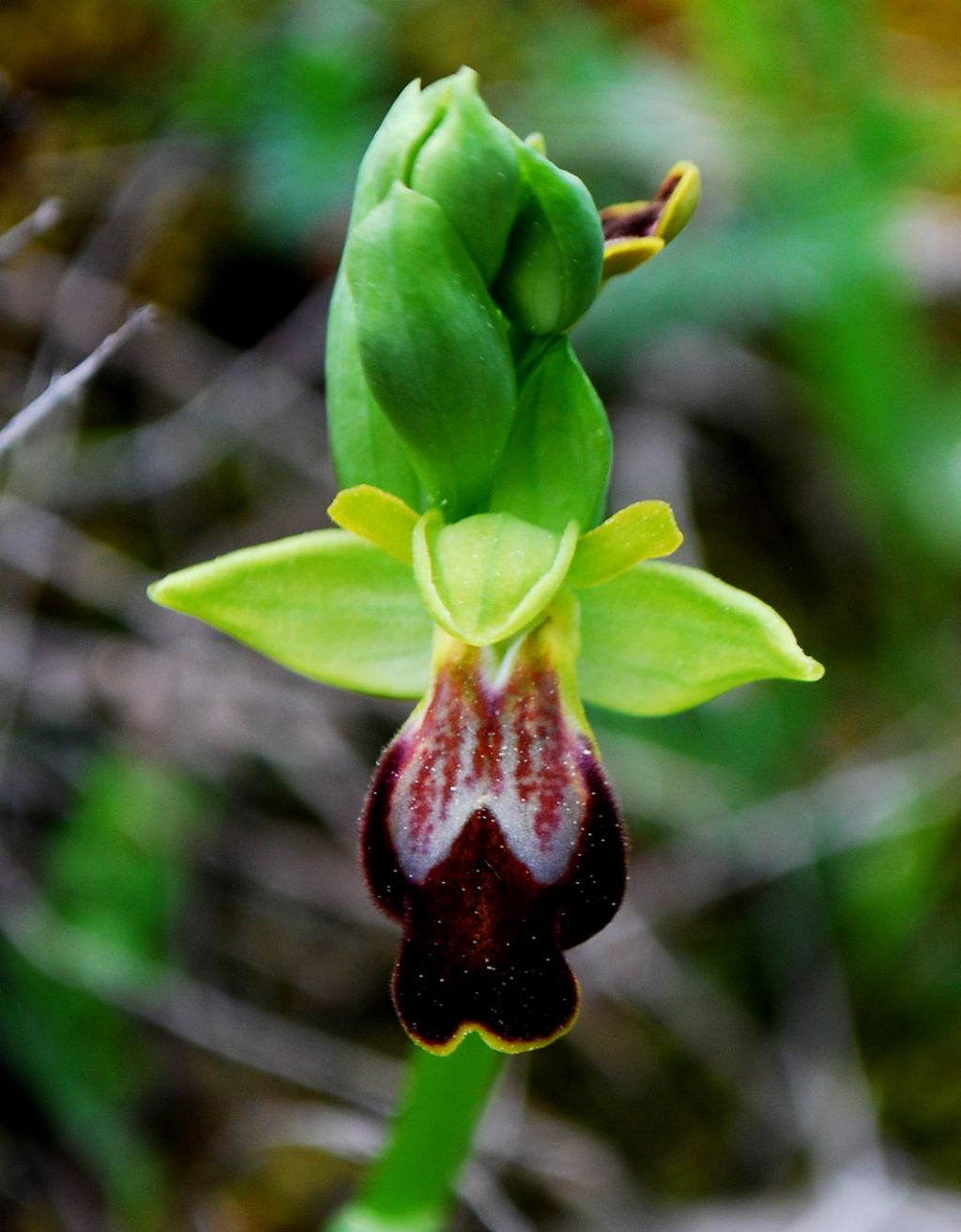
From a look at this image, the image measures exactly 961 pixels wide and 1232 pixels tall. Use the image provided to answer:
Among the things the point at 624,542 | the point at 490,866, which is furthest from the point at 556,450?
the point at 490,866

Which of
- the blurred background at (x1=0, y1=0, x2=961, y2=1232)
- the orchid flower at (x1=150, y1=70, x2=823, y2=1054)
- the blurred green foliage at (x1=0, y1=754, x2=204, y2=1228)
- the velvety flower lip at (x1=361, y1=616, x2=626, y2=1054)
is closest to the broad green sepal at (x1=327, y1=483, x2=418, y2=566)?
the orchid flower at (x1=150, y1=70, x2=823, y2=1054)

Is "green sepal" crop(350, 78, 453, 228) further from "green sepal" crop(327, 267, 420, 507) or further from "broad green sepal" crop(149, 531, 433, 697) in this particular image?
"broad green sepal" crop(149, 531, 433, 697)

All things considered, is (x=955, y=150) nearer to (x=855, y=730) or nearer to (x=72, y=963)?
(x=855, y=730)

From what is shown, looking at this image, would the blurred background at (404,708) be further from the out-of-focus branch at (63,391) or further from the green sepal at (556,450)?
the green sepal at (556,450)

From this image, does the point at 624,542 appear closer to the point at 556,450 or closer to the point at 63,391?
the point at 556,450

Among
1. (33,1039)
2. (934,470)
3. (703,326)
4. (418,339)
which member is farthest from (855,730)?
(418,339)

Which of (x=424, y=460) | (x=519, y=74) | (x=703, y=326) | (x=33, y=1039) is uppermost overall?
(x=424, y=460)
